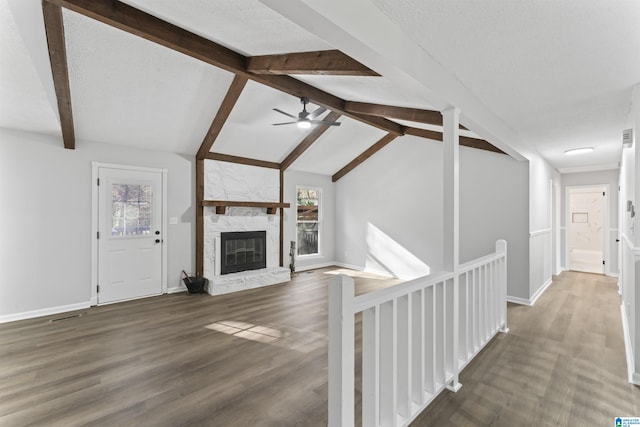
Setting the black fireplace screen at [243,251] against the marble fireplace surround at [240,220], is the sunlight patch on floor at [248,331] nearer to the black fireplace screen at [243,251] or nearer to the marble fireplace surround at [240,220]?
the marble fireplace surround at [240,220]

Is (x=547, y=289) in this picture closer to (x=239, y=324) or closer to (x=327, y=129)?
(x=327, y=129)

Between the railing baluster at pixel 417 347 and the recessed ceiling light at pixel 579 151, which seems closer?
the railing baluster at pixel 417 347

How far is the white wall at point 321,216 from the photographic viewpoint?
6.59 metres

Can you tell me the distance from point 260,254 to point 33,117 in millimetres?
3859

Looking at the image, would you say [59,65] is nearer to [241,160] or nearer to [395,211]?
[241,160]

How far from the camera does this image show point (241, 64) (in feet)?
10.8

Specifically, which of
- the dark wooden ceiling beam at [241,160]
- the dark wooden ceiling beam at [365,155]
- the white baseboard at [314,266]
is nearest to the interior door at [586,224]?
the dark wooden ceiling beam at [365,155]

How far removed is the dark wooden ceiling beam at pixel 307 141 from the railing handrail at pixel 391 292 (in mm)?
3585

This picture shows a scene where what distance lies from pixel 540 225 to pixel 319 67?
4.60 meters

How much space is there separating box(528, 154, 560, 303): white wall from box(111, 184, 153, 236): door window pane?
587 centimetres

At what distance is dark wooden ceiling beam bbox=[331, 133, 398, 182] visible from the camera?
6148mm

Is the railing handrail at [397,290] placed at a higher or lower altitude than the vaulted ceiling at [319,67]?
lower

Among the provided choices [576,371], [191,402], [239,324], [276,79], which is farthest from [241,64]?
[576,371]

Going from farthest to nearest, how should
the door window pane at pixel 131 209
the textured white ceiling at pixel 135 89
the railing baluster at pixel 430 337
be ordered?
the door window pane at pixel 131 209, the textured white ceiling at pixel 135 89, the railing baluster at pixel 430 337
